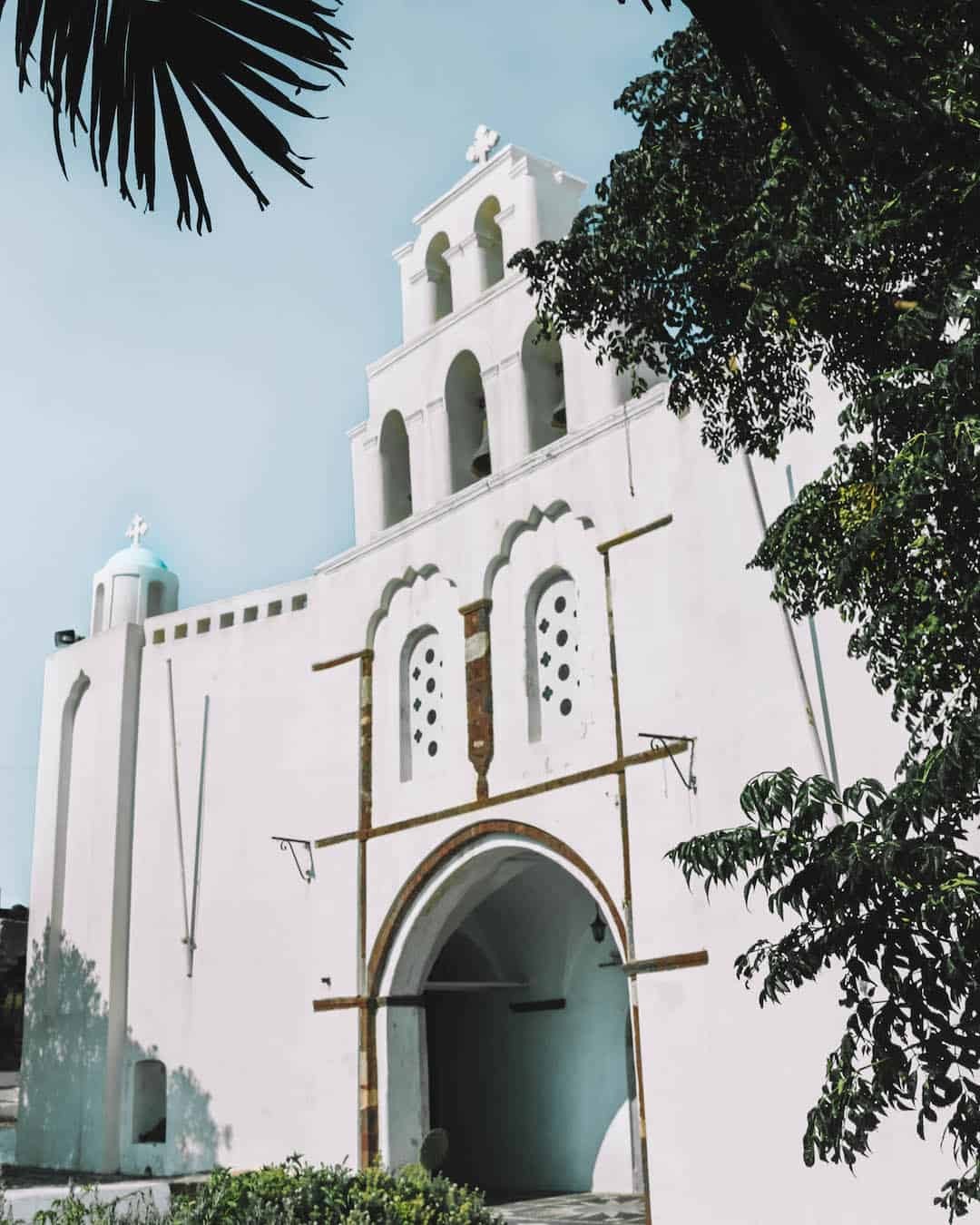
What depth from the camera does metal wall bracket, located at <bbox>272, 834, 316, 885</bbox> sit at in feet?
51.9

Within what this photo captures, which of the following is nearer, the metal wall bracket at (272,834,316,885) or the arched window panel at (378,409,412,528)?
the metal wall bracket at (272,834,316,885)

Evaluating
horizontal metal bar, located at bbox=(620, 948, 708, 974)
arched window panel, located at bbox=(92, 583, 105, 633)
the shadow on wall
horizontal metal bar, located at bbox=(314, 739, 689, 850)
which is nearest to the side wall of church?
the shadow on wall

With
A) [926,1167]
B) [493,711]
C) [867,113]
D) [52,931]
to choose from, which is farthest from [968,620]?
[52,931]

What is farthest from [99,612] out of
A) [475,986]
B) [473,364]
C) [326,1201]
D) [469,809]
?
[326,1201]

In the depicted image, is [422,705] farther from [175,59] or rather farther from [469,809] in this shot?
[175,59]

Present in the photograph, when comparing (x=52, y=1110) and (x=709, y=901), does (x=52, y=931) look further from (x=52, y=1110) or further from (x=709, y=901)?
(x=709, y=901)

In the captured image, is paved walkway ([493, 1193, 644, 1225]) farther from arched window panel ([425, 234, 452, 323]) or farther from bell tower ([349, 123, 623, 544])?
arched window panel ([425, 234, 452, 323])

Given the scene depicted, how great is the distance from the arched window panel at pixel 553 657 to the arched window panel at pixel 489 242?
4.18 metres

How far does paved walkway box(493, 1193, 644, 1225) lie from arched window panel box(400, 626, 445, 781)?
457cm

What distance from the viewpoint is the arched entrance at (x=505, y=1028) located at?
1433cm

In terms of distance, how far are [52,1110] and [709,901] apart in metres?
10.7

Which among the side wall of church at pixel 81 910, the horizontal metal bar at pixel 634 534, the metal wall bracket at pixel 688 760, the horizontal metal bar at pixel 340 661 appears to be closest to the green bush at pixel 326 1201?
the metal wall bracket at pixel 688 760

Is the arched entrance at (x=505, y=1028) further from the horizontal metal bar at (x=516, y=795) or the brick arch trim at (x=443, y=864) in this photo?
the horizontal metal bar at (x=516, y=795)

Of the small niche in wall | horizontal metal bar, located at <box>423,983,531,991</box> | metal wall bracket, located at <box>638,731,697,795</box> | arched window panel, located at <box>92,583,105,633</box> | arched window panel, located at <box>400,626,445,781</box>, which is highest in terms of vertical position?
arched window panel, located at <box>92,583,105,633</box>
